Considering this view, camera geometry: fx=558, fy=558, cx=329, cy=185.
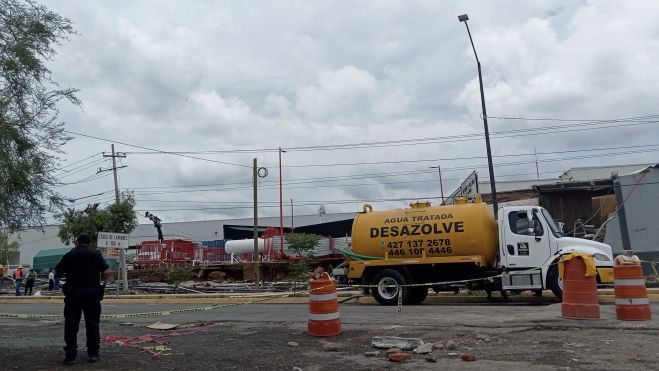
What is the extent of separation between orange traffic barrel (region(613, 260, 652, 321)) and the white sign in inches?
777

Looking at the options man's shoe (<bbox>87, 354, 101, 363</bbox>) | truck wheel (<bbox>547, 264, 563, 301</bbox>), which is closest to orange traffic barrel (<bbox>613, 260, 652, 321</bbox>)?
truck wheel (<bbox>547, 264, 563, 301</bbox>)

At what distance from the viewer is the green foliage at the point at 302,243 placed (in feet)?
109

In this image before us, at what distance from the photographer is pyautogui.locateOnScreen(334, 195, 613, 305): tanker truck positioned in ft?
45.3

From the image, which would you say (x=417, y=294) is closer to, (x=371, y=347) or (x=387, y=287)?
(x=387, y=287)

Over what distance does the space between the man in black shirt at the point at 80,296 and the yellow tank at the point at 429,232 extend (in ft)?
30.0

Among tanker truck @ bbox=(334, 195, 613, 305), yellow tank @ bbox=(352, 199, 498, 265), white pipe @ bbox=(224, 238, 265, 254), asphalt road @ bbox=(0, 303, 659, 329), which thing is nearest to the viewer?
asphalt road @ bbox=(0, 303, 659, 329)

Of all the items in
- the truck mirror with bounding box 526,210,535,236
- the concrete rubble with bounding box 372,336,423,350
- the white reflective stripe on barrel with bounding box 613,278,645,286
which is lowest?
the concrete rubble with bounding box 372,336,423,350

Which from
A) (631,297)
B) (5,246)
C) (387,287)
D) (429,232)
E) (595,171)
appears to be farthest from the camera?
(595,171)

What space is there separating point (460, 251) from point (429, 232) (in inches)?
37.3

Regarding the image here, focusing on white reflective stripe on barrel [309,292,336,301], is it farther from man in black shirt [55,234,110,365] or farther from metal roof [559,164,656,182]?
metal roof [559,164,656,182]

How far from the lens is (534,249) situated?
13977mm

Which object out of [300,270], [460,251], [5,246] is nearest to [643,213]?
[460,251]

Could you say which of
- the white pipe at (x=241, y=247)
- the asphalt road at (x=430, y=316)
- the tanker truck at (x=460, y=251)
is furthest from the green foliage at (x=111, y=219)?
the tanker truck at (x=460, y=251)

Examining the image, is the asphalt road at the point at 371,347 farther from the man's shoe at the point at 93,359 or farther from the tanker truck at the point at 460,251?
the tanker truck at the point at 460,251
